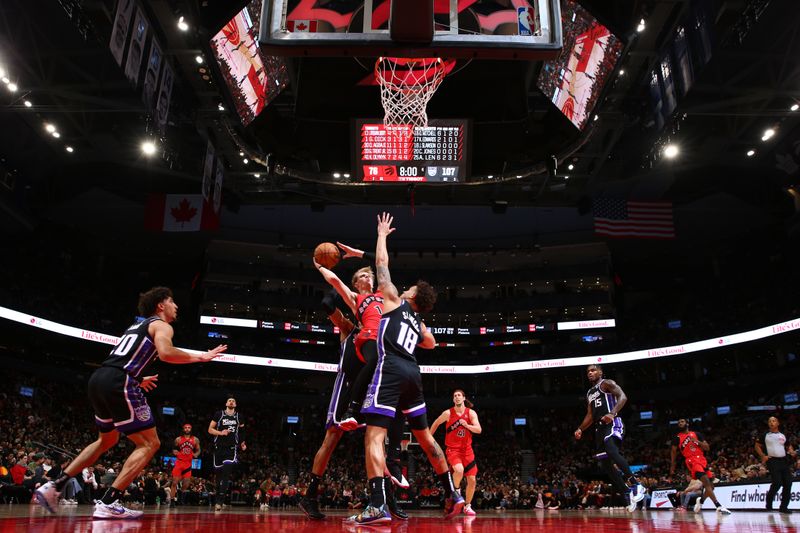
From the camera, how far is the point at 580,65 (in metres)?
15.3

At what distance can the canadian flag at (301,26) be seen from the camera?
745 centimetres

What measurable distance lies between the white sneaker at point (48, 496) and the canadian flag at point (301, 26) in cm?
553

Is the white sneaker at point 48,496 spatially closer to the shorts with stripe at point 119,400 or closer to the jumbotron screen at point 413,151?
the shorts with stripe at point 119,400

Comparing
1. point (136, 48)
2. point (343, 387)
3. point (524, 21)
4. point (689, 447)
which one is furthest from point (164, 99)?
point (689, 447)

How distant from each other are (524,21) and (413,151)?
812 centimetres

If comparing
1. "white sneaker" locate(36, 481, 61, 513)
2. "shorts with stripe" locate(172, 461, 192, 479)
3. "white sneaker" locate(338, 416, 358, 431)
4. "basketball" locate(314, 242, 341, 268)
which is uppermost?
"basketball" locate(314, 242, 341, 268)

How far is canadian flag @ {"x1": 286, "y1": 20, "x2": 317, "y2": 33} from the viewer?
7.45 metres

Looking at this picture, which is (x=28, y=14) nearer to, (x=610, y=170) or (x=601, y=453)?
(x=601, y=453)

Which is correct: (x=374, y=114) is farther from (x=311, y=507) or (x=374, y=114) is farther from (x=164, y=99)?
(x=311, y=507)

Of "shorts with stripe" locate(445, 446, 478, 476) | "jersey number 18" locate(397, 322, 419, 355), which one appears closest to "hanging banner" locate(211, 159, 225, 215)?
"shorts with stripe" locate(445, 446, 478, 476)

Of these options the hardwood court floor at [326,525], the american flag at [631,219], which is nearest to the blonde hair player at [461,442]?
the hardwood court floor at [326,525]

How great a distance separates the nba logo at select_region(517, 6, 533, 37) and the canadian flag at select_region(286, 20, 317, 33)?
260cm

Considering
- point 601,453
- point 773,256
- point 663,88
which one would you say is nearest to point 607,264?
point 773,256

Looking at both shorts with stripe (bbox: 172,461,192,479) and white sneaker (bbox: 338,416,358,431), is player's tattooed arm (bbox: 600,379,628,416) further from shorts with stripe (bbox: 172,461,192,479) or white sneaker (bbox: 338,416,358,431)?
shorts with stripe (bbox: 172,461,192,479)
